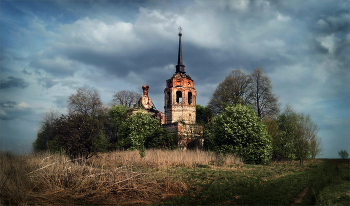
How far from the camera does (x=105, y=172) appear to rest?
332 inches

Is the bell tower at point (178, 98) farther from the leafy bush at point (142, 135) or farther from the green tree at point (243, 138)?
the green tree at point (243, 138)

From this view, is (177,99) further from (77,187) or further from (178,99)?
(77,187)

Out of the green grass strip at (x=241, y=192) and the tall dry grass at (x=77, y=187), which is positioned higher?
the tall dry grass at (x=77, y=187)

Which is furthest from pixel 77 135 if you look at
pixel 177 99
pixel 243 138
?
pixel 177 99

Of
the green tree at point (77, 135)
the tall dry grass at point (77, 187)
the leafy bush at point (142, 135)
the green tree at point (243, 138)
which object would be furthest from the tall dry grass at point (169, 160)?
the leafy bush at point (142, 135)

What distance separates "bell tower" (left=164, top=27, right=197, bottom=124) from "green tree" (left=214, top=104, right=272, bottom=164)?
1300 cm

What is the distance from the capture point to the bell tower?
3447 cm

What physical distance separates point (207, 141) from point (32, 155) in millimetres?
15524

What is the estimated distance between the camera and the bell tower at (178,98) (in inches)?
1357

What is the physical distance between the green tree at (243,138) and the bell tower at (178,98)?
1300cm

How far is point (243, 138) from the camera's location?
20.1 m

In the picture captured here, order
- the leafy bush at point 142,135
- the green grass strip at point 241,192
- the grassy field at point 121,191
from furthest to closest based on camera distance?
the leafy bush at point 142,135
the green grass strip at point 241,192
the grassy field at point 121,191

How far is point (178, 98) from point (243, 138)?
1843 cm

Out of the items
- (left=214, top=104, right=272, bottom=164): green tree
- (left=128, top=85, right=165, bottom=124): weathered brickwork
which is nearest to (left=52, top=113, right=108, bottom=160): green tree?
(left=214, top=104, right=272, bottom=164): green tree
